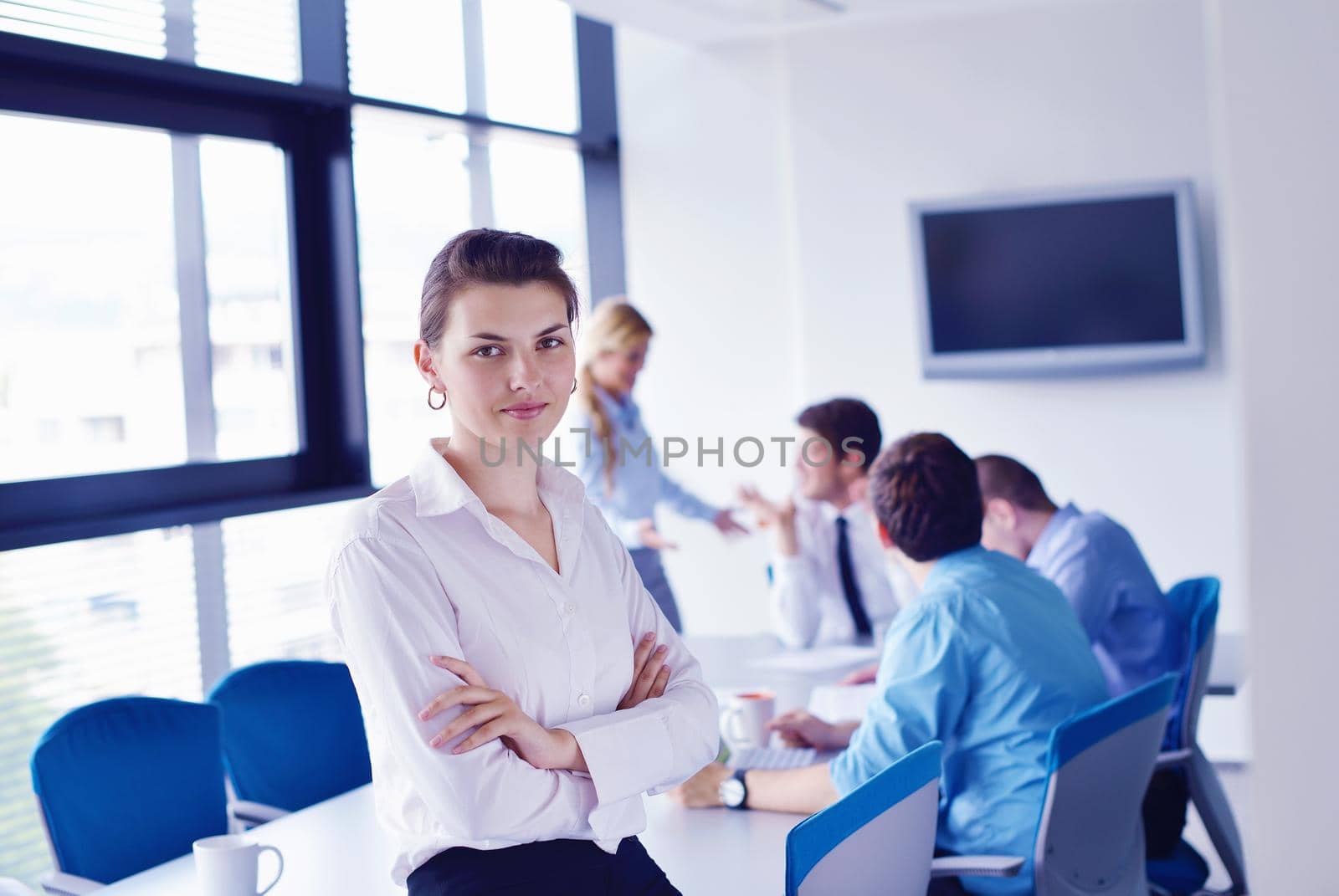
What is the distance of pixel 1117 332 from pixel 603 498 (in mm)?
2193

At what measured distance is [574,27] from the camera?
567 cm

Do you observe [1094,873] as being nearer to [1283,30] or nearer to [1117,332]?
[1283,30]

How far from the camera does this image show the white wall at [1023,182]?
4961 millimetres

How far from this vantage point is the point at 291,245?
14.3 ft

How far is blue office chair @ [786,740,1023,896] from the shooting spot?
1.52 meters

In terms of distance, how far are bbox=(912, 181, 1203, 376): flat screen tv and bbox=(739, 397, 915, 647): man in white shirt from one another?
1.58 meters

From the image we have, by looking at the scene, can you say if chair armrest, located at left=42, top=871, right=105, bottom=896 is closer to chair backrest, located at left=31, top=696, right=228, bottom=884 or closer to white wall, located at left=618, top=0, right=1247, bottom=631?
chair backrest, located at left=31, top=696, right=228, bottom=884

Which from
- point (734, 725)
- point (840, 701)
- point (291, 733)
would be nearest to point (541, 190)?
point (291, 733)

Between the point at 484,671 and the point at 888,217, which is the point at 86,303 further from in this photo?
the point at 888,217

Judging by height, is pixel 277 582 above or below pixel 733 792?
above

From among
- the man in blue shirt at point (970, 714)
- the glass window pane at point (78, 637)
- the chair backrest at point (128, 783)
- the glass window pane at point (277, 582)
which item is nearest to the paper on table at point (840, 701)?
the man in blue shirt at point (970, 714)

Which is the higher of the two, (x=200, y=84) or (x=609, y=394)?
(x=200, y=84)

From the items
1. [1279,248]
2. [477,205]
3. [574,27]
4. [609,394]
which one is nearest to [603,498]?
[609,394]

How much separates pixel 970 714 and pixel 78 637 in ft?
8.50
